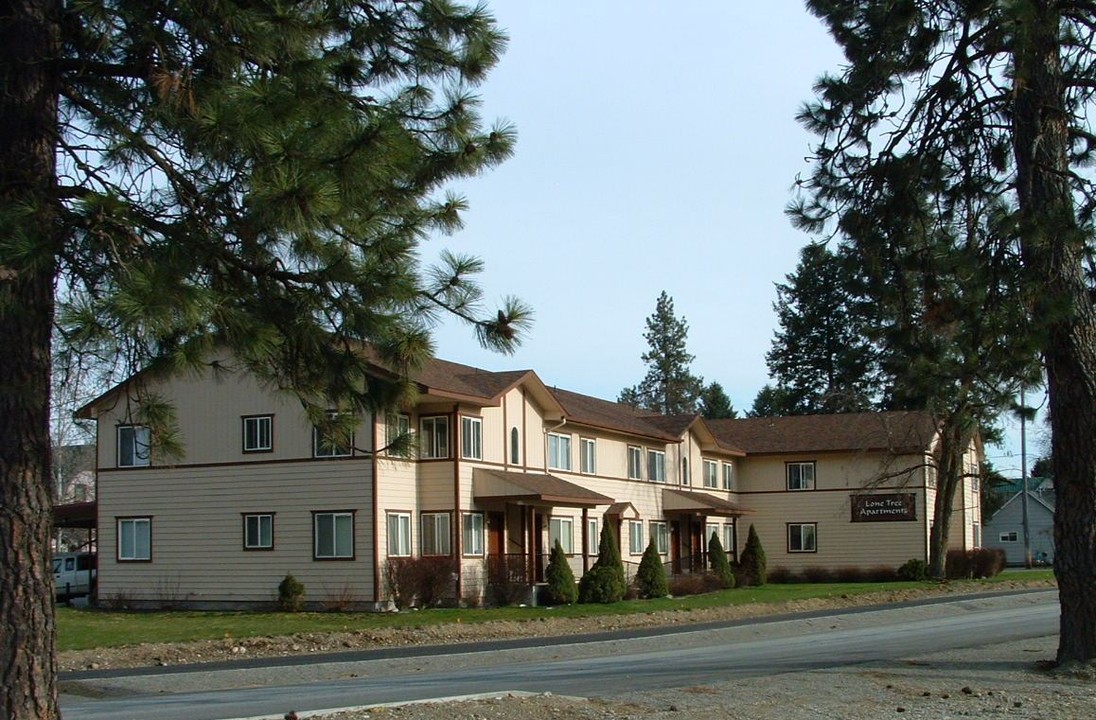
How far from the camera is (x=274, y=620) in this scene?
30.6 m

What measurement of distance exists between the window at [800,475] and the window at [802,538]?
171cm

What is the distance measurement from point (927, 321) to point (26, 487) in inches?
404

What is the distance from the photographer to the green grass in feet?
85.8

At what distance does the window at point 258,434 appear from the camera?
35.5 meters

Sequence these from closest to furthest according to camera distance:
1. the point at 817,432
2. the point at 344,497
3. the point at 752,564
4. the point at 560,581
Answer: the point at 344,497, the point at 560,581, the point at 752,564, the point at 817,432

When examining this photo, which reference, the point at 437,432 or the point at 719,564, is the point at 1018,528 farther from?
the point at 437,432

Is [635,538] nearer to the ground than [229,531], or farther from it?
nearer to the ground

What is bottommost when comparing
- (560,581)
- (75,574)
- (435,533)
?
(75,574)

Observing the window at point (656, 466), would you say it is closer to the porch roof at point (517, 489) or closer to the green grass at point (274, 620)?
the green grass at point (274, 620)

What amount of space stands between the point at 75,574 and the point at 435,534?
15.9 meters

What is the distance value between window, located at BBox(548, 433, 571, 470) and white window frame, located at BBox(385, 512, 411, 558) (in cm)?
724

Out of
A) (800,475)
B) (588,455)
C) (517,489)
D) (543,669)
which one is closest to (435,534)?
(517,489)

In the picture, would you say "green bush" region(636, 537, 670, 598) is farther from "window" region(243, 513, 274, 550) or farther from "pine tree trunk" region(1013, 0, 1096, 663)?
"pine tree trunk" region(1013, 0, 1096, 663)

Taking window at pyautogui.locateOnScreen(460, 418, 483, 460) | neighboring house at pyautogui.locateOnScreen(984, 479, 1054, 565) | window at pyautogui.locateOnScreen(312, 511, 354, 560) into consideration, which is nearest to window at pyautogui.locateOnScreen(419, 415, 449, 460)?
window at pyautogui.locateOnScreen(460, 418, 483, 460)
